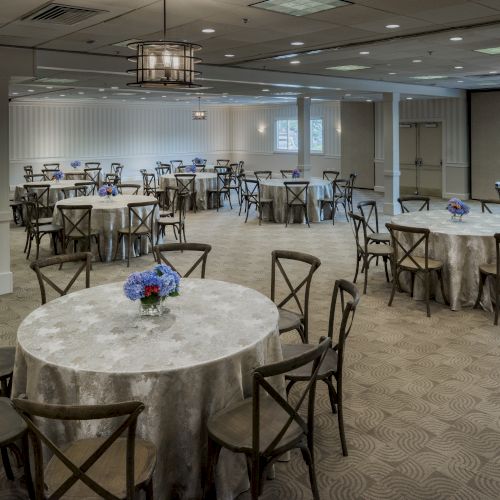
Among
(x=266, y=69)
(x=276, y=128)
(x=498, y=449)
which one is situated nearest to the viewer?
(x=498, y=449)

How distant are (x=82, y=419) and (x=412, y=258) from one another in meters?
4.51

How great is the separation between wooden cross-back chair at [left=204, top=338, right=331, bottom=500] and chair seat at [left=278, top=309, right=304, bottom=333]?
1.08 meters

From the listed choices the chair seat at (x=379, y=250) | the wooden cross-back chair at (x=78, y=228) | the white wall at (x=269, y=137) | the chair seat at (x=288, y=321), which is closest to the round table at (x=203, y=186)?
the wooden cross-back chair at (x=78, y=228)

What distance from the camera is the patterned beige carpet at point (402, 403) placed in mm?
3016

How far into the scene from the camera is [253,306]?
347 cm

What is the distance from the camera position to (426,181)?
16266mm

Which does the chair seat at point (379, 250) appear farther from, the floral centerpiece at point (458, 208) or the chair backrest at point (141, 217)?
the chair backrest at point (141, 217)

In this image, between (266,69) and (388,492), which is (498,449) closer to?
(388,492)

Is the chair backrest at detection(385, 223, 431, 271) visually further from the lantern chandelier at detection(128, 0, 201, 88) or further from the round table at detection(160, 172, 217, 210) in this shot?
the round table at detection(160, 172, 217, 210)

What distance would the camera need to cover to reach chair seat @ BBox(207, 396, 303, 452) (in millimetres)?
2506

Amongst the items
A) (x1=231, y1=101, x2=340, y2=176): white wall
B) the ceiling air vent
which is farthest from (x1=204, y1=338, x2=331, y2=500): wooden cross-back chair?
(x1=231, y1=101, x2=340, y2=176): white wall

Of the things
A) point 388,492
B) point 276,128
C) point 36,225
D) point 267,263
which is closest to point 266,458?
point 388,492

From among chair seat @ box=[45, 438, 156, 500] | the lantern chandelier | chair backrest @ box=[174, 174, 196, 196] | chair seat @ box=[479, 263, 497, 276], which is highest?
the lantern chandelier

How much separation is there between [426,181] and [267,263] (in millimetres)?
9613
